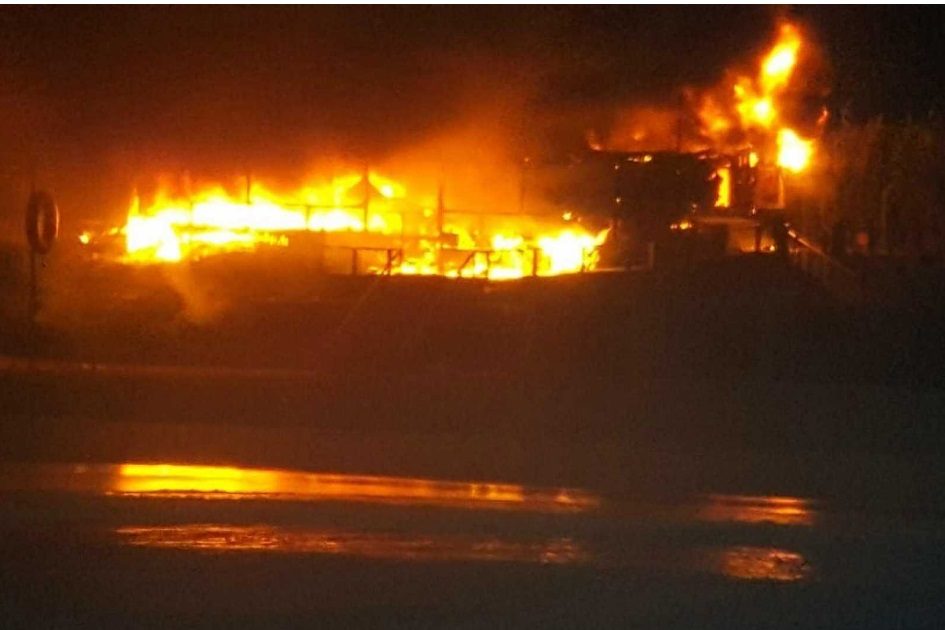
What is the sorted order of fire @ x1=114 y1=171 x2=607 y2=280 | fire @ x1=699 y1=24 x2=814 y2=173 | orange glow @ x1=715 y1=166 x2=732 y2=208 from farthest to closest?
fire @ x1=699 y1=24 x2=814 y2=173 → orange glow @ x1=715 y1=166 x2=732 y2=208 → fire @ x1=114 y1=171 x2=607 y2=280

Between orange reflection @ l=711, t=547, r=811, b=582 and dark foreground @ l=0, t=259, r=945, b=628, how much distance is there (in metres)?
0.03

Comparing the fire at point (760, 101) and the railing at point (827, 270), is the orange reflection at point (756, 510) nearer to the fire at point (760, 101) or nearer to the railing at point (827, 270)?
the railing at point (827, 270)

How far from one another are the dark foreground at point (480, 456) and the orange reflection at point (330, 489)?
0.04 m

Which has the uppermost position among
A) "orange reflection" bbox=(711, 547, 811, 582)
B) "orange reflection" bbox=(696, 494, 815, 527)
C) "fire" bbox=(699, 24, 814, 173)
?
"fire" bbox=(699, 24, 814, 173)

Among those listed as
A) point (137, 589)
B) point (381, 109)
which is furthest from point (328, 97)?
point (137, 589)

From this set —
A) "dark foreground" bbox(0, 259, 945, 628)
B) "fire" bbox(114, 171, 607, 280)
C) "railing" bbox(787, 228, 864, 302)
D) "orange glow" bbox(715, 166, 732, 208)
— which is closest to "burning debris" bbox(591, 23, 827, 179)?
"orange glow" bbox(715, 166, 732, 208)

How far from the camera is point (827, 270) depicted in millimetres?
22812

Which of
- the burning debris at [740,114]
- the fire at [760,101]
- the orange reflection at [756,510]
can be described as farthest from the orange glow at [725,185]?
the orange reflection at [756,510]

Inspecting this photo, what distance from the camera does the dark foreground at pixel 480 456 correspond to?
777 centimetres

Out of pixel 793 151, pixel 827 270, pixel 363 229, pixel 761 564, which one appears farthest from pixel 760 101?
pixel 761 564

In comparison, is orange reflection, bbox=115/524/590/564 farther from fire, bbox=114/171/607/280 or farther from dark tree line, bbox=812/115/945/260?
dark tree line, bbox=812/115/945/260

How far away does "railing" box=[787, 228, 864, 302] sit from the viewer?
2180 centimetres

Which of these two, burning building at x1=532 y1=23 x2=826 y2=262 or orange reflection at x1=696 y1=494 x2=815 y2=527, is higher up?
burning building at x1=532 y1=23 x2=826 y2=262

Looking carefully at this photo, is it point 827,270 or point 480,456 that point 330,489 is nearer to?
point 480,456
